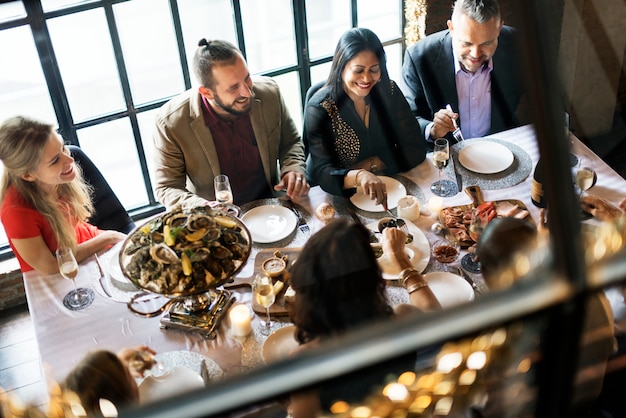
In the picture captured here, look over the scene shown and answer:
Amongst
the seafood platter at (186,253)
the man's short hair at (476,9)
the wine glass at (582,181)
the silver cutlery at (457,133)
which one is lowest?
the silver cutlery at (457,133)

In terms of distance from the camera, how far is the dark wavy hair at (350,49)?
223cm

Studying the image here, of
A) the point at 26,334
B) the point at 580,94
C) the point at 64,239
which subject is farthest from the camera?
the point at 26,334

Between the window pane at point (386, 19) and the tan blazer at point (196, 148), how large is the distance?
0.90 m

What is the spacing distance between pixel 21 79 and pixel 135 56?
448 mm

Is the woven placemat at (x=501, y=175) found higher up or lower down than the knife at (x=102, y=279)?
higher up

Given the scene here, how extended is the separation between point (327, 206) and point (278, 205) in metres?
0.17

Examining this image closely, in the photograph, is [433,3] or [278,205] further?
[433,3]

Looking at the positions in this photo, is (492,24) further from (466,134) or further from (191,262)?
(191,262)

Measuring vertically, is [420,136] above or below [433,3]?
below

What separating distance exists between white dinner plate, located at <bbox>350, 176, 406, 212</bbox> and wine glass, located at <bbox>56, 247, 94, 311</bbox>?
83cm

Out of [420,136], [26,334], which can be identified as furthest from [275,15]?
[26,334]

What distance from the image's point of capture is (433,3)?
3086mm

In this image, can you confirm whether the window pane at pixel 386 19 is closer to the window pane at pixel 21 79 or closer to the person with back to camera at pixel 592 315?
the window pane at pixel 21 79

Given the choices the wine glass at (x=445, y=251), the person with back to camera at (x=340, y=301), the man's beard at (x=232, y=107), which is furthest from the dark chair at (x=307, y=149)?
the person with back to camera at (x=340, y=301)
